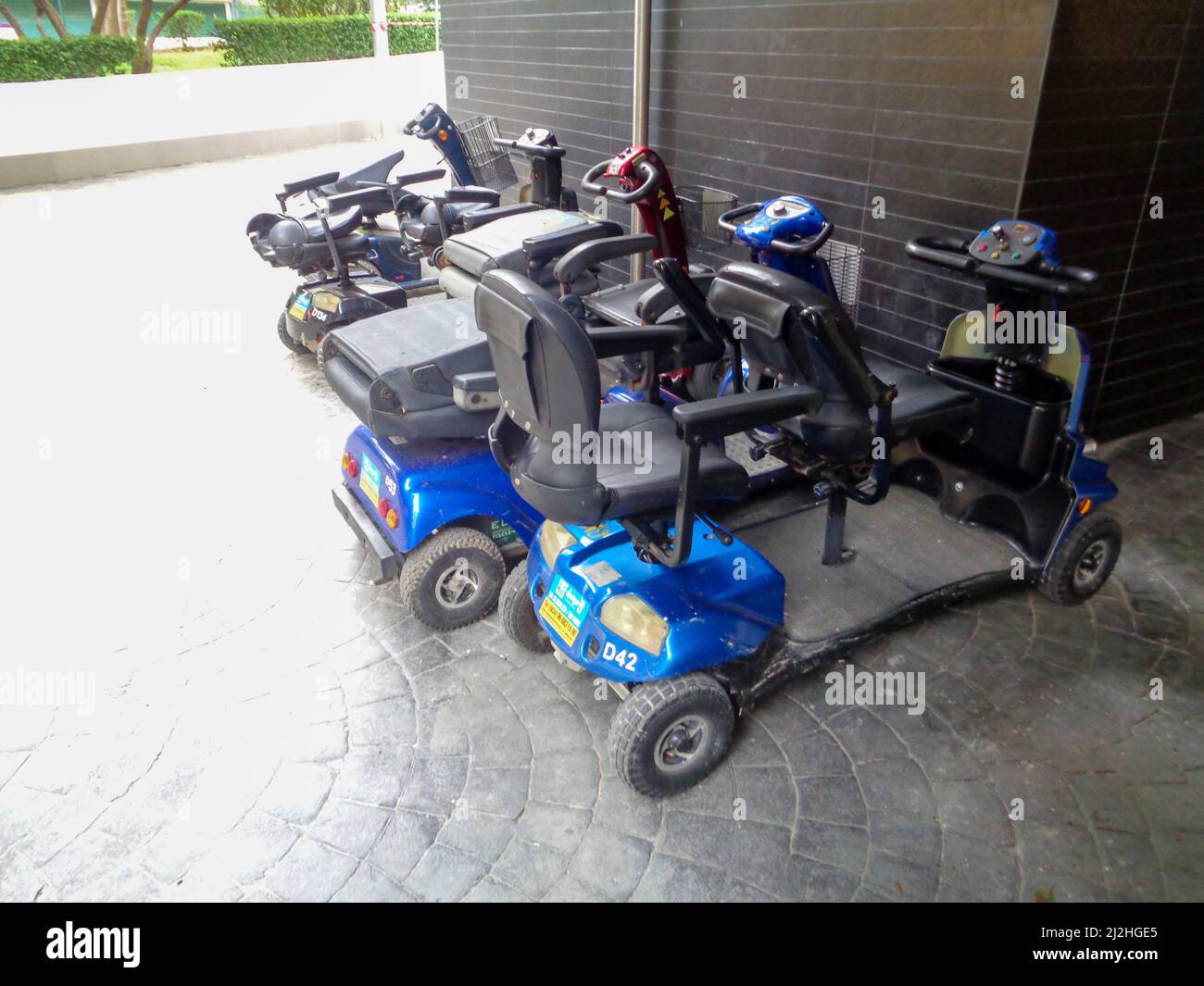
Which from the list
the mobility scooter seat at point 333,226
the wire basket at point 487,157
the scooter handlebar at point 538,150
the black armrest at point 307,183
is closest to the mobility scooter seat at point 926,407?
the scooter handlebar at point 538,150

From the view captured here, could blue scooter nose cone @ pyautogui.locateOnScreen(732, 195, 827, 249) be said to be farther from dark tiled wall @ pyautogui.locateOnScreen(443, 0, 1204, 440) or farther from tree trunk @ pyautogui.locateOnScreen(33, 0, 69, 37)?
tree trunk @ pyautogui.locateOnScreen(33, 0, 69, 37)

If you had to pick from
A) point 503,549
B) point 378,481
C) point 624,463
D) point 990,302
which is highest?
point 990,302

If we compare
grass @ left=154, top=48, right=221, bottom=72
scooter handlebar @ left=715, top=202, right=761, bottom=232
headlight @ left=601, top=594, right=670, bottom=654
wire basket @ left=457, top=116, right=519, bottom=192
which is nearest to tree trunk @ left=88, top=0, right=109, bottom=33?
grass @ left=154, top=48, right=221, bottom=72

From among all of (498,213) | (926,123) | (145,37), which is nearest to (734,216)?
(926,123)

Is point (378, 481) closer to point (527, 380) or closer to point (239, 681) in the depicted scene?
point (239, 681)

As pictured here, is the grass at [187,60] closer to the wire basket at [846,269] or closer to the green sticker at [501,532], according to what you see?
the wire basket at [846,269]

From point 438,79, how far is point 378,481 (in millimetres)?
14604

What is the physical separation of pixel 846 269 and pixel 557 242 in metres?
1.65

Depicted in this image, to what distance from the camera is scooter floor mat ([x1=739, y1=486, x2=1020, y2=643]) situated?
300cm

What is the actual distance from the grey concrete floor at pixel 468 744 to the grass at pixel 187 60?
18.6 metres
